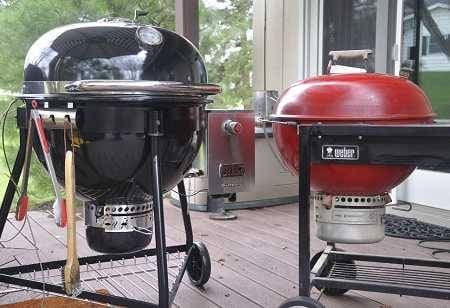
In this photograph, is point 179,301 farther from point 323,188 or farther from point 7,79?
point 7,79

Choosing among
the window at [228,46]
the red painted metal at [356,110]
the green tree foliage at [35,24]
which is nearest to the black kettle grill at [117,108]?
the red painted metal at [356,110]

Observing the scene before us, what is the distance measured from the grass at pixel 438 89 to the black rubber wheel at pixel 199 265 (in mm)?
2227

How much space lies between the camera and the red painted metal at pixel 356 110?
5.28 feet

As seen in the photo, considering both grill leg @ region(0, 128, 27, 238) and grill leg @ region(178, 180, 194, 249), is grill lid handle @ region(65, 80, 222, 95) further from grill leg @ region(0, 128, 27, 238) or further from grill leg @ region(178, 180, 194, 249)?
grill leg @ region(178, 180, 194, 249)

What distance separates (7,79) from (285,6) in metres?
2.54

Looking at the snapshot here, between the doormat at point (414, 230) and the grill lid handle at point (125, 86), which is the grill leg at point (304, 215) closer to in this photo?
the grill lid handle at point (125, 86)

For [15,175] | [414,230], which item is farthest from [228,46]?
[15,175]

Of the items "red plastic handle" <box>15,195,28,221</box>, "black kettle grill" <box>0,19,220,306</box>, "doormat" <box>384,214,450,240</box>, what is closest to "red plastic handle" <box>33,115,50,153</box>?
"black kettle grill" <box>0,19,220,306</box>

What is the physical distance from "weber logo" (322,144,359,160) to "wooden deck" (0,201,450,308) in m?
0.79

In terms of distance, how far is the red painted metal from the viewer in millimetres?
1608

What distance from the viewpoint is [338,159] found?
5.21 ft

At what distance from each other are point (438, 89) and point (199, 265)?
238cm

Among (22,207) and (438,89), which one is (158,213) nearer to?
(22,207)

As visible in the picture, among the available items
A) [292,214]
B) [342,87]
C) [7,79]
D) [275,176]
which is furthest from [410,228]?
[7,79]
